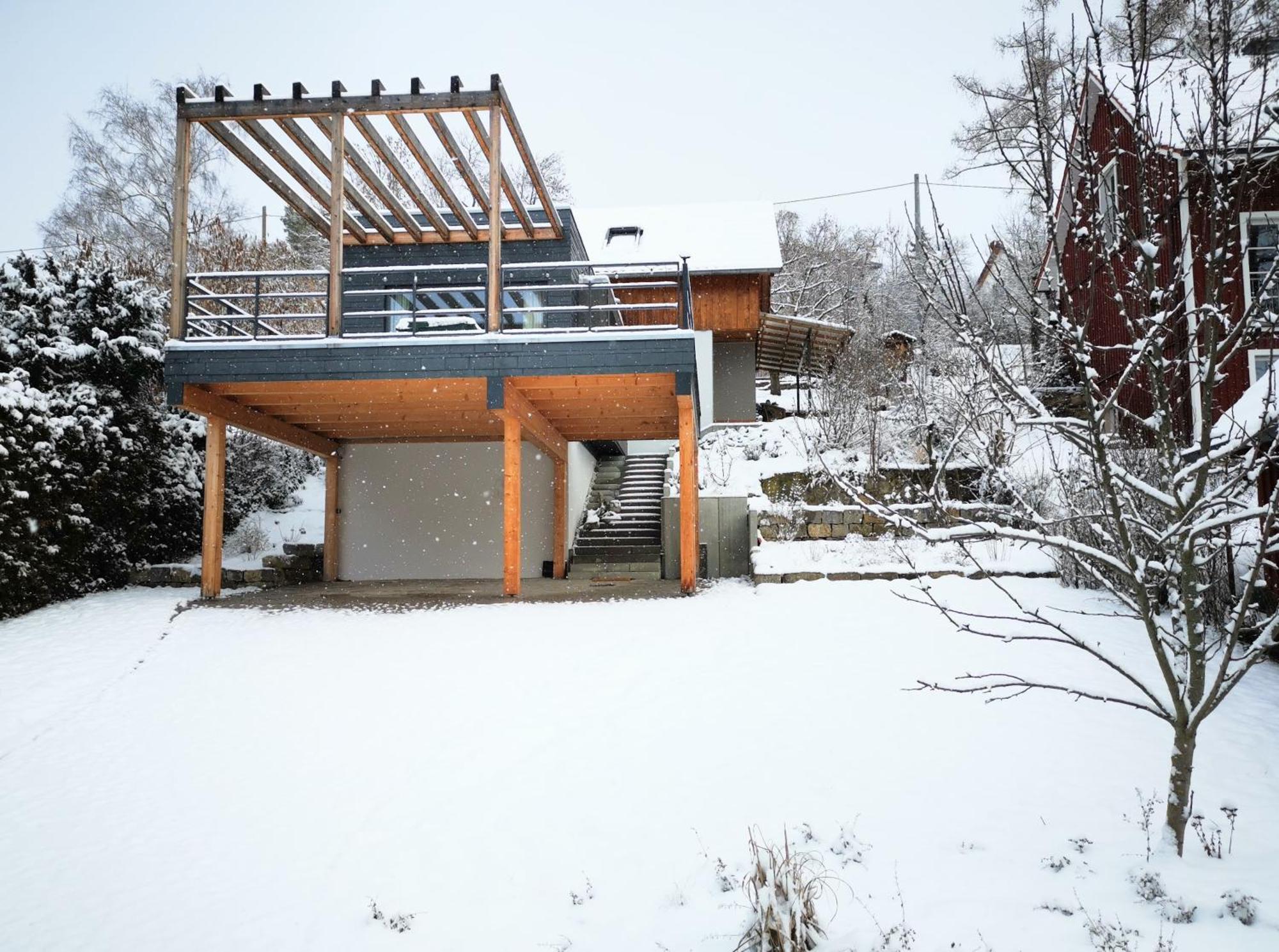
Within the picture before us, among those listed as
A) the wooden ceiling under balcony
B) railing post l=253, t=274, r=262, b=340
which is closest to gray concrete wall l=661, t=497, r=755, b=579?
the wooden ceiling under balcony

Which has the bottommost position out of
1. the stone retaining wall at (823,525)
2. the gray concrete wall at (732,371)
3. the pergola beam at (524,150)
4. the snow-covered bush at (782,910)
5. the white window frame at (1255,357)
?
the snow-covered bush at (782,910)

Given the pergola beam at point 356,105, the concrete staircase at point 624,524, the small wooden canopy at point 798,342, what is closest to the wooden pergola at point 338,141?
the pergola beam at point 356,105

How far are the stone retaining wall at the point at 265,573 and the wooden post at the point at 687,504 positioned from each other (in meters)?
5.83

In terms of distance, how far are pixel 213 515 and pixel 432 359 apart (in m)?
3.27

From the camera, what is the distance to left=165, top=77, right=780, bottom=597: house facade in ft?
30.3

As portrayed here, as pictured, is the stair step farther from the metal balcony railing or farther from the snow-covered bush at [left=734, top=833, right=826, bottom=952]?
the snow-covered bush at [left=734, top=833, right=826, bottom=952]

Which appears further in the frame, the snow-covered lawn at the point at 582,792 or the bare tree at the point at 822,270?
the bare tree at the point at 822,270

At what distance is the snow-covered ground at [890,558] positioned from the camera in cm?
948

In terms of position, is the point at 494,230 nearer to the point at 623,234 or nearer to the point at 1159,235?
the point at 1159,235

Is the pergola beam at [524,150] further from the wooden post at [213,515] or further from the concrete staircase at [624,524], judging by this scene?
the concrete staircase at [624,524]

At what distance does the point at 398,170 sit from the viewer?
9.98 metres

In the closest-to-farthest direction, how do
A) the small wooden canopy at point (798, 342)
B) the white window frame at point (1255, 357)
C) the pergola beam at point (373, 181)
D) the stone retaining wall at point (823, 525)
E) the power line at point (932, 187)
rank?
the power line at point (932, 187) → the pergola beam at point (373, 181) → the stone retaining wall at point (823, 525) → the white window frame at point (1255, 357) → the small wooden canopy at point (798, 342)

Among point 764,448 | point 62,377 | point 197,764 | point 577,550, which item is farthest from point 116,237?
point 197,764

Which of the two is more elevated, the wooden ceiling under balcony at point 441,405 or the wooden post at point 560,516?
the wooden ceiling under balcony at point 441,405
